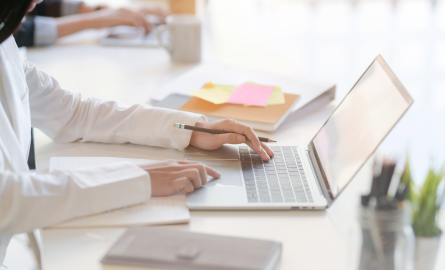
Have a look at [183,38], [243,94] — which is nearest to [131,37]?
[183,38]

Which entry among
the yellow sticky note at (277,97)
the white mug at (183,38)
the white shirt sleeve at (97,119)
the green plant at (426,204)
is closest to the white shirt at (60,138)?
the white shirt sleeve at (97,119)

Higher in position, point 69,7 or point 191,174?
point 69,7

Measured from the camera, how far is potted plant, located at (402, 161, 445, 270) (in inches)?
18.7

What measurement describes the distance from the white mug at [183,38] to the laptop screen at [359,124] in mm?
792

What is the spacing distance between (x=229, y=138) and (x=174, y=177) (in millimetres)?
201

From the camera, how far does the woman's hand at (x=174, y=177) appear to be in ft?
2.30

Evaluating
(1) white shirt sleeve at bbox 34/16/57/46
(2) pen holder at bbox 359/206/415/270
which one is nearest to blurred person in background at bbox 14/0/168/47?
(1) white shirt sleeve at bbox 34/16/57/46

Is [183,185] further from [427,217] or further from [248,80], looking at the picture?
[248,80]

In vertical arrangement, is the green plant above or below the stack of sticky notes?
above

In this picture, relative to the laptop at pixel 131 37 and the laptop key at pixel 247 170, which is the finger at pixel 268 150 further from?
the laptop at pixel 131 37

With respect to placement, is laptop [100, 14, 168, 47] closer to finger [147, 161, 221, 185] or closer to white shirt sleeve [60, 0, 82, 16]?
white shirt sleeve [60, 0, 82, 16]

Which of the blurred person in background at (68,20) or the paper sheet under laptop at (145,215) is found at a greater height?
the blurred person in background at (68,20)

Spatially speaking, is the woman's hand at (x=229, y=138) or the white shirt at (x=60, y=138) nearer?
the white shirt at (x=60, y=138)

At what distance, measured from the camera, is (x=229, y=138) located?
88 cm
